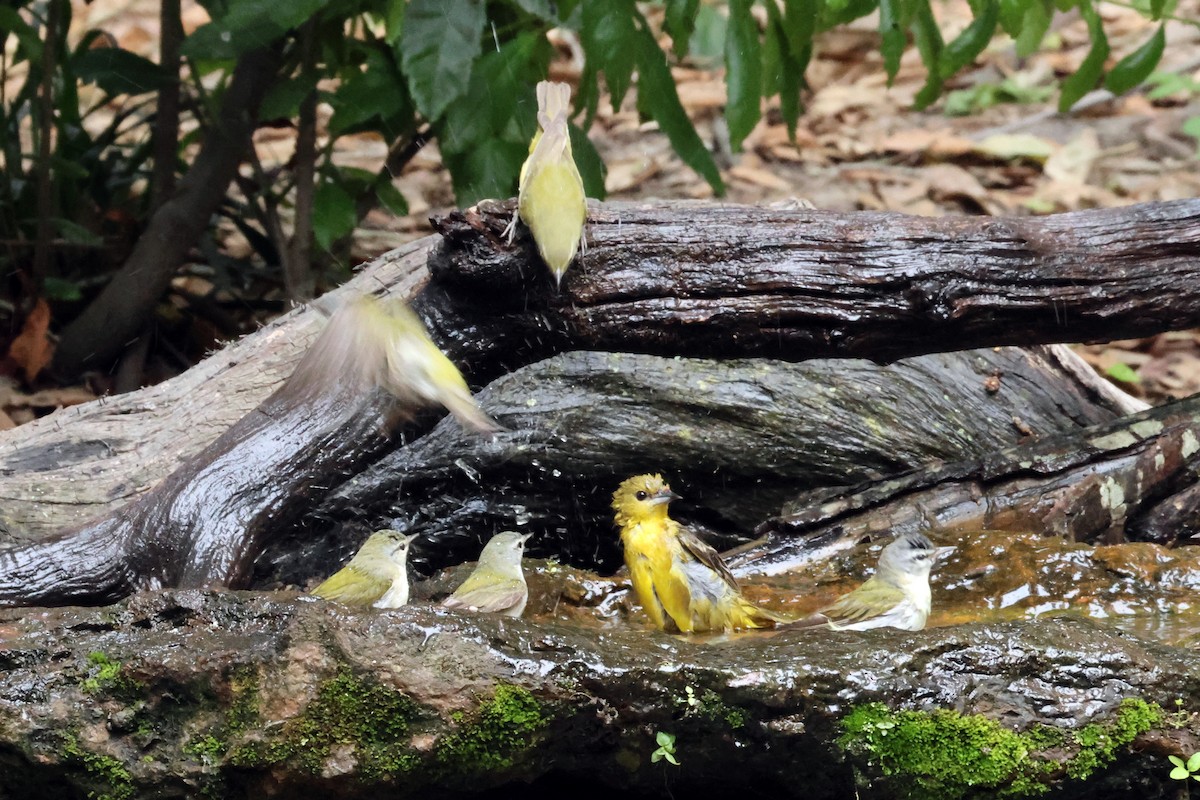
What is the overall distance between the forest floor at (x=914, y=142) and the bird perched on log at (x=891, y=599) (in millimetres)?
4579

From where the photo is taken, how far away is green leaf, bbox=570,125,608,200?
5.58 meters

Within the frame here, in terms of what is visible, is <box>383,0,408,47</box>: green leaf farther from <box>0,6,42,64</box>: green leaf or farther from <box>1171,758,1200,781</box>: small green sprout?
<box>1171,758,1200,781</box>: small green sprout

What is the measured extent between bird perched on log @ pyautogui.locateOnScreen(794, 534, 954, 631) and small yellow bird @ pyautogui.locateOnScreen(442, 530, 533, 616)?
3.09 ft

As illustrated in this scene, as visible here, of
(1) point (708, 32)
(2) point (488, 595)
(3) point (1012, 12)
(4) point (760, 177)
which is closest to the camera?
(2) point (488, 595)

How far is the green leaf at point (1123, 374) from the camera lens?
803 cm

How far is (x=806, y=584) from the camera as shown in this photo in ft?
15.9

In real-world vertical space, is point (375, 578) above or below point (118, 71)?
below

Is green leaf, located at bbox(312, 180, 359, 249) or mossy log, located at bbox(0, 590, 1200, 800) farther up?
green leaf, located at bbox(312, 180, 359, 249)

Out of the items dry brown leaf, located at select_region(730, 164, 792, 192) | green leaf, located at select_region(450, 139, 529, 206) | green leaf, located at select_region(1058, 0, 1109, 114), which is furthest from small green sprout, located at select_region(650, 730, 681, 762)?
dry brown leaf, located at select_region(730, 164, 792, 192)

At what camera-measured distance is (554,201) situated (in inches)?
166

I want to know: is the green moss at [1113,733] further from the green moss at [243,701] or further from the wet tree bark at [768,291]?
the green moss at [243,701]

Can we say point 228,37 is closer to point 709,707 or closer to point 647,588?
point 647,588

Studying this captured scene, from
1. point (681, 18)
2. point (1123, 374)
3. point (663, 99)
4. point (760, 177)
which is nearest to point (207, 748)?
point (681, 18)

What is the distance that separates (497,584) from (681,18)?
6.86 ft
